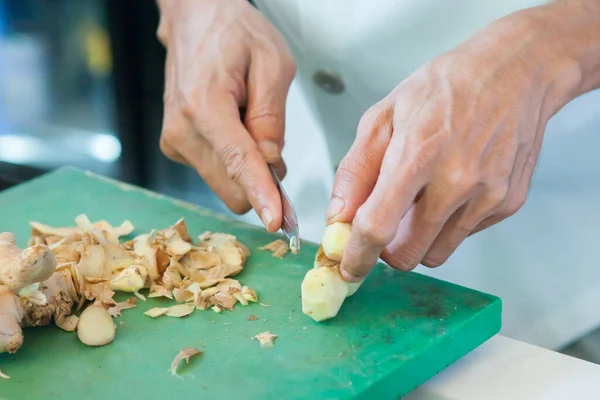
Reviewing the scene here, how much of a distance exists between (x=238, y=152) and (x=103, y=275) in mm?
252

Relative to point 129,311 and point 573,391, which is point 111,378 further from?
point 573,391

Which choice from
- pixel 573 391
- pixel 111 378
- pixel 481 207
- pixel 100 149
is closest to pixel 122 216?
pixel 111 378

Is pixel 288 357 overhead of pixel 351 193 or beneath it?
beneath

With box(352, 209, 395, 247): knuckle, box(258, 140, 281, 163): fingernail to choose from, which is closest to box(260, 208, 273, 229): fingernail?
box(258, 140, 281, 163): fingernail

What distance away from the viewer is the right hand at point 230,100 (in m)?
1.12

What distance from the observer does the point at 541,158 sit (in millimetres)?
1252

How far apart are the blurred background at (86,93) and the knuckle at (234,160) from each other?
1501mm

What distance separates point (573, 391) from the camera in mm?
841

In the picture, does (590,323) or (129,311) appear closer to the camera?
(129,311)

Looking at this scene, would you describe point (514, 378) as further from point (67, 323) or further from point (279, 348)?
point (67, 323)

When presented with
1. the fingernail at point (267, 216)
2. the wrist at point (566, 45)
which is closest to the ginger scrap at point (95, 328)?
the fingernail at point (267, 216)

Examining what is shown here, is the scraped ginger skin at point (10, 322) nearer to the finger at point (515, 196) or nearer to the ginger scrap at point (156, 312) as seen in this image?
the ginger scrap at point (156, 312)

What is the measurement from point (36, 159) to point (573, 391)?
2.64 metres

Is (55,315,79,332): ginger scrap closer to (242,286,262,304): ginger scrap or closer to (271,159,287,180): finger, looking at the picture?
(242,286,262,304): ginger scrap
